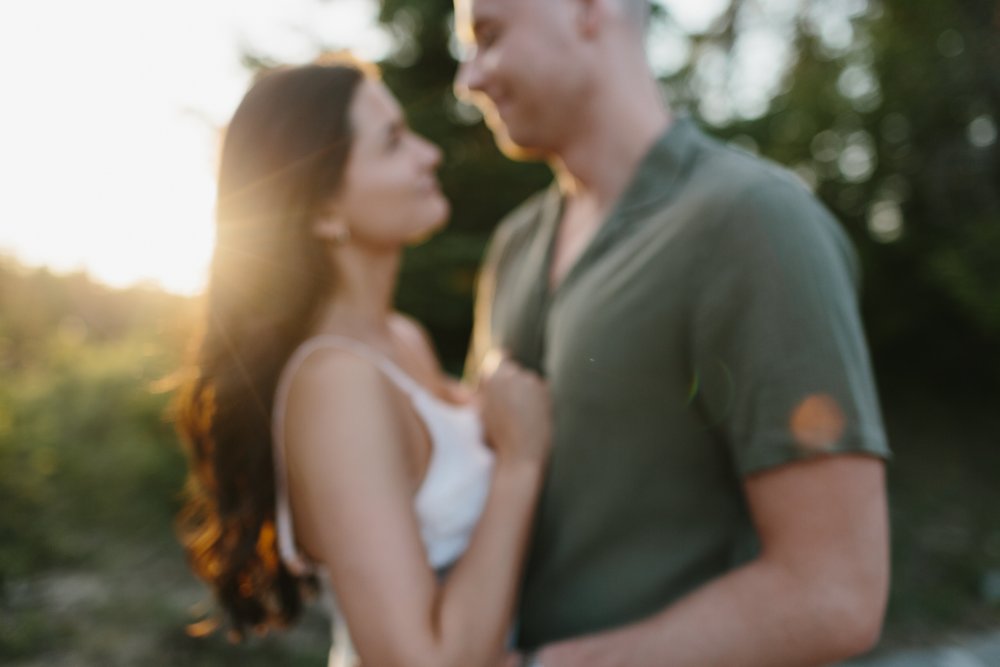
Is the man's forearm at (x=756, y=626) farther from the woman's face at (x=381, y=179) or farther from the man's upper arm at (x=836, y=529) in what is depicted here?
the woman's face at (x=381, y=179)

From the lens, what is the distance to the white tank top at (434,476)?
196 cm

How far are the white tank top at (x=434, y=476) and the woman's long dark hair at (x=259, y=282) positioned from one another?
0.08 metres

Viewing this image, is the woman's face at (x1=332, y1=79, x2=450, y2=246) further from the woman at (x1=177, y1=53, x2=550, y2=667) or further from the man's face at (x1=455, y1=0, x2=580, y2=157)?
the man's face at (x1=455, y1=0, x2=580, y2=157)

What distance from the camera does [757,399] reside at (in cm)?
146

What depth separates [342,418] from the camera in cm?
177

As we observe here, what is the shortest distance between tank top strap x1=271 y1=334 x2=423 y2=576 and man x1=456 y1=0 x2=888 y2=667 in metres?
0.35

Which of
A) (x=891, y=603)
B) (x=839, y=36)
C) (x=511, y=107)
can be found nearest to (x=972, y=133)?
(x=839, y=36)

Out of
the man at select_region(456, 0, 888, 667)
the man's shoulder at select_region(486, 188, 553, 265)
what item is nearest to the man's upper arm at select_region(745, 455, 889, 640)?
the man at select_region(456, 0, 888, 667)

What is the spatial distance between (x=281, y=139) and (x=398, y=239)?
0.42m

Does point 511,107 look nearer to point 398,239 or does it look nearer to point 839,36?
point 398,239

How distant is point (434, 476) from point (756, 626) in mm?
834

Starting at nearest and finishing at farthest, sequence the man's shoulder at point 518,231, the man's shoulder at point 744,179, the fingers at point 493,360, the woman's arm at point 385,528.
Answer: the man's shoulder at point 744,179
the woman's arm at point 385,528
the fingers at point 493,360
the man's shoulder at point 518,231

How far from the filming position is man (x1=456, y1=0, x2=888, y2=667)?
144cm

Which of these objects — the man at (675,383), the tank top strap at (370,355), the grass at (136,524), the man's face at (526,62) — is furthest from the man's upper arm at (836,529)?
the grass at (136,524)
